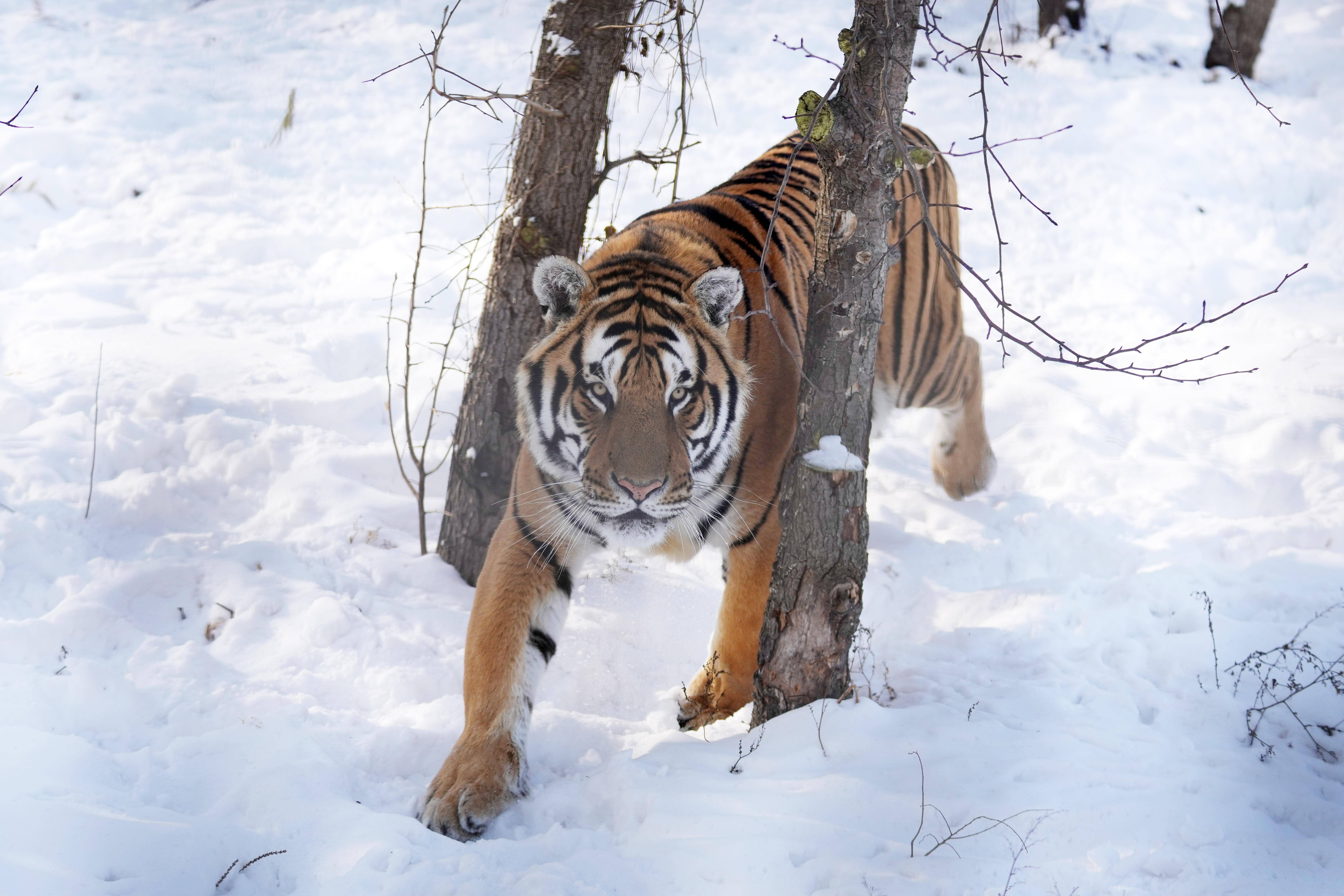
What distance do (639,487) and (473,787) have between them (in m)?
0.87

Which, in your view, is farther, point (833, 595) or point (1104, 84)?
point (1104, 84)

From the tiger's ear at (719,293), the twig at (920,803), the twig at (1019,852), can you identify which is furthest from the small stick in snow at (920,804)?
the tiger's ear at (719,293)

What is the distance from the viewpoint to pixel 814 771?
225 cm

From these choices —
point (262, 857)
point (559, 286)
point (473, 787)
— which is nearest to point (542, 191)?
point (559, 286)

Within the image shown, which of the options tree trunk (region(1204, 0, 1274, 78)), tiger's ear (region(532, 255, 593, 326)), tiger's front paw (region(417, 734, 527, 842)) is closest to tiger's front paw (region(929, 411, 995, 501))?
tiger's ear (region(532, 255, 593, 326))

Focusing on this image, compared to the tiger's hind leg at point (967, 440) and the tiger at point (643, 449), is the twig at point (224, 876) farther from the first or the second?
the tiger's hind leg at point (967, 440)

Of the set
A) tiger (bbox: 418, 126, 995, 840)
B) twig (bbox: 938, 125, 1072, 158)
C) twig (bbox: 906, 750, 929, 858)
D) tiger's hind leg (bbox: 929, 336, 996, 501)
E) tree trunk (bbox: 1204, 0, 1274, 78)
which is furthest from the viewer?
tree trunk (bbox: 1204, 0, 1274, 78)

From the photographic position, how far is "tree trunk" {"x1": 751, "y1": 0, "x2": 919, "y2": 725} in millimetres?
2268

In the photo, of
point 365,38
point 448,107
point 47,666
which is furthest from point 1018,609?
point 365,38

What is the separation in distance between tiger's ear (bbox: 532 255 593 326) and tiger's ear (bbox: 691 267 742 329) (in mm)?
332

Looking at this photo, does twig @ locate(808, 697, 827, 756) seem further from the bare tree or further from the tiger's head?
the bare tree

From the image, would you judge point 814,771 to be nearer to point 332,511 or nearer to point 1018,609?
point 1018,609

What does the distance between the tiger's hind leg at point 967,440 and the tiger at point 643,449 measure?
177cm

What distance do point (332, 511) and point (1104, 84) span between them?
8.34m
